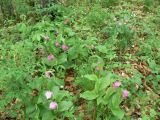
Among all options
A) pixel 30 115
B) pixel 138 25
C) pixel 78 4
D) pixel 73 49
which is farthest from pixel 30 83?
pixel 78 4

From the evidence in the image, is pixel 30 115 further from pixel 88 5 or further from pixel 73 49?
pixel 88 5

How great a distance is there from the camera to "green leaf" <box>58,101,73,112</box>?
353 centimetres

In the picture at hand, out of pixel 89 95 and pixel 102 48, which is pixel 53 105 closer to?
pixel 89 95

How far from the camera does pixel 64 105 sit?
3.56 meters

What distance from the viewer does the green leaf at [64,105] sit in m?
3.53

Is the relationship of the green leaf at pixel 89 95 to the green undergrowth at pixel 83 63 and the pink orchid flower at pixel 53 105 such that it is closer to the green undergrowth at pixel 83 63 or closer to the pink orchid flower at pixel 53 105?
the green undergrowth at pixel 83 63

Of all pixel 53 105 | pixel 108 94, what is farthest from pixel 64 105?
pixel 108 94

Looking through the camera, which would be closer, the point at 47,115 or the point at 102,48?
the point at 47,115

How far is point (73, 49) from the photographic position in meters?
4.65

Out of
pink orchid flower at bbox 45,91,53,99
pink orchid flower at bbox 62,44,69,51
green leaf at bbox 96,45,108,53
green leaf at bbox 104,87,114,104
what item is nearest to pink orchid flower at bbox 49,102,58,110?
pink orchid flower at bbox 45,91,53,99

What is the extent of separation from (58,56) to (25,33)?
962mm

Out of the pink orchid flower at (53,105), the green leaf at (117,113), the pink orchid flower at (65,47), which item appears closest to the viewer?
the pink orchid flower at (53,105)

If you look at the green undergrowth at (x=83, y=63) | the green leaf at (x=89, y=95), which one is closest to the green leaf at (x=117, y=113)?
the green undergrowth at (x=83, y=63)

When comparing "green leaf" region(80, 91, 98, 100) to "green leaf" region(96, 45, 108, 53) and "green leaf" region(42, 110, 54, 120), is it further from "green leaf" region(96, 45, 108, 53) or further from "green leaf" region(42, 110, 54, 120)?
"green leaf" region(96, 45, 108, 53)
